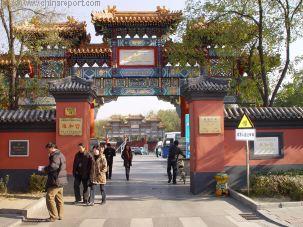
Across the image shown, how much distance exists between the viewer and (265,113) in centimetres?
1454

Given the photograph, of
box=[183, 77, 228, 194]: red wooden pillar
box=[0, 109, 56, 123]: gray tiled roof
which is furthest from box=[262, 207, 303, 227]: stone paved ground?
box=[0, 109, 56, 123]: gray tiled roof

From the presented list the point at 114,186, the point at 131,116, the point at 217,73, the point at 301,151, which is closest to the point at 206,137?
the point at 301,151

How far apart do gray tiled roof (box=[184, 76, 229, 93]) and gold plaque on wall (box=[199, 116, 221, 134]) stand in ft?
2.86

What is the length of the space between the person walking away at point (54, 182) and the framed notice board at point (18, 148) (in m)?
4.64

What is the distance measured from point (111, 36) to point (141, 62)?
2001 mm

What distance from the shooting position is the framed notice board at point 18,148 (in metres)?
14.4

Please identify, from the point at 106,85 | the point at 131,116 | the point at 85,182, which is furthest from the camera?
the point at 131,116

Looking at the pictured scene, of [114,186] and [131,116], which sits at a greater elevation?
[131,116]

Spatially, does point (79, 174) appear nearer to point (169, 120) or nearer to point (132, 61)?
point (132, 61)

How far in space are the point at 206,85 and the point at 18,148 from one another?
636cm

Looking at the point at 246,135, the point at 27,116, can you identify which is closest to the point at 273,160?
the point at 246,135

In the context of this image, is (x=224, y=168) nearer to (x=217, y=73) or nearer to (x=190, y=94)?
(x=190, y=94)

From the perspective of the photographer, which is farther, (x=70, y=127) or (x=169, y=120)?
(x=169, y=120)

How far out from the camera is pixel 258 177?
13.1 meters
